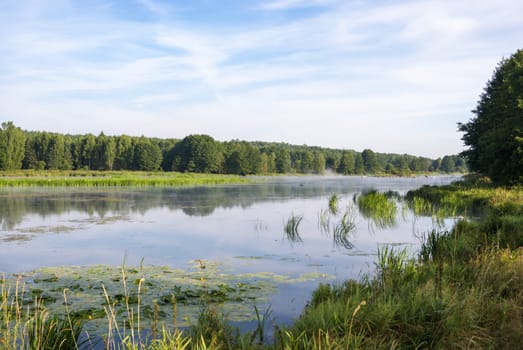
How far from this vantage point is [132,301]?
717 cm

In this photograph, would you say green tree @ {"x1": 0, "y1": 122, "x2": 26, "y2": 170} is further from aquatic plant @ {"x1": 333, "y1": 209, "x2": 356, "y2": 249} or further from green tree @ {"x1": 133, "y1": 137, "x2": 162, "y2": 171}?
aquatic plant @ {"x1": 333, "y1": 209, "x2": 356, "y2": 249}

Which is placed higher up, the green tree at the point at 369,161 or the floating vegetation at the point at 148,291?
the green tree at the point at 369,161

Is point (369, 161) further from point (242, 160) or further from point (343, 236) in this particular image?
point (343, 236)

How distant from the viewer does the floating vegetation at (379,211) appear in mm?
18172

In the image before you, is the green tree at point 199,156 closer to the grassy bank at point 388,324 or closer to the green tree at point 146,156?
the green tree at point 146,156

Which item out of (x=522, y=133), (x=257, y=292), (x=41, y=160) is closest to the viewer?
(x=257, y=292)

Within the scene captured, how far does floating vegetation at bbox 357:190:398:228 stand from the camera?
59.6 feet

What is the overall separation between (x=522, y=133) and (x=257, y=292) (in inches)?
861

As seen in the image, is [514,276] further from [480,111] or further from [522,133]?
[480,111]

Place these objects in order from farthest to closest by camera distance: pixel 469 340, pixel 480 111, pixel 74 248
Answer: pixel 480 111 → pixel 74 248 → pixel 469 340

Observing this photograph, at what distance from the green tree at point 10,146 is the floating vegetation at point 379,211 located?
67.0 m

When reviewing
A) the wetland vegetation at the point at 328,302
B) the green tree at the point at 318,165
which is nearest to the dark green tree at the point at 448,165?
the green tree at the point at 318,165

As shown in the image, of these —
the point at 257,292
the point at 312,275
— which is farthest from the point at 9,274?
the point at 312,275

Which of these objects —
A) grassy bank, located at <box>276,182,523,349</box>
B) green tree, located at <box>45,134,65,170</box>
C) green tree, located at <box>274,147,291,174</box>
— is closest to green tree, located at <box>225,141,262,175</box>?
green tree, located at <box>274,147,291,174</box>
